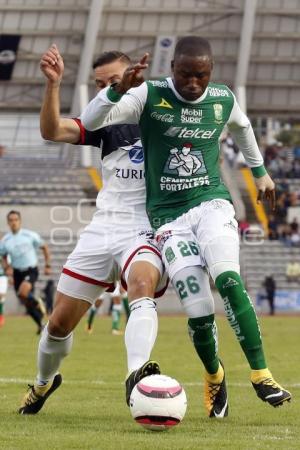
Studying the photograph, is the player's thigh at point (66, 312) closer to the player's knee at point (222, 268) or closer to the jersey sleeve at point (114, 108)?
the player's knee at point (222, 268)

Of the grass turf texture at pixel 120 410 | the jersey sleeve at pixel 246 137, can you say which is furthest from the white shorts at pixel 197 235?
the grass turf texture at pixel 120 410

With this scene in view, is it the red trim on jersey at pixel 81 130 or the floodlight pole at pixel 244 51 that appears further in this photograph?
the floodlight pole at pixel 244 51

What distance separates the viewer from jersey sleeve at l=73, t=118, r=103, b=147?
7852 millimetres

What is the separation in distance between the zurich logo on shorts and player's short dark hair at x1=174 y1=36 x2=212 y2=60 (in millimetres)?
874

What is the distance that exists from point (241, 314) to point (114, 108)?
1.51 m

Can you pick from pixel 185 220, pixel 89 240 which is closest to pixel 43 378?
pixel 89 240

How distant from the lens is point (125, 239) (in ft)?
25.7

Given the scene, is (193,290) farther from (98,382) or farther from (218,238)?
(98,382)

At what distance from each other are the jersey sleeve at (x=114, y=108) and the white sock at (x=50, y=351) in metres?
1.53

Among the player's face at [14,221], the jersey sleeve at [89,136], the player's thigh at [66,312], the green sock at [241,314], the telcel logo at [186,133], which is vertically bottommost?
the player's face at [14,221]

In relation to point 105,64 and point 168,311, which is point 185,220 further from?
point 168,311

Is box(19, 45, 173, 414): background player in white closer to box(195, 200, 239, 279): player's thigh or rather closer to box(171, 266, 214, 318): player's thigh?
box(171, 266, 214, 318): player's thigh

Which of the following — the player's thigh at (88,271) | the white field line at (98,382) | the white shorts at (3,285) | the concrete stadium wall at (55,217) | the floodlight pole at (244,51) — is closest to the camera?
the player's thigh at (88,271)

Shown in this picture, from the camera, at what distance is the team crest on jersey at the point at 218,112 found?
7.81 m
